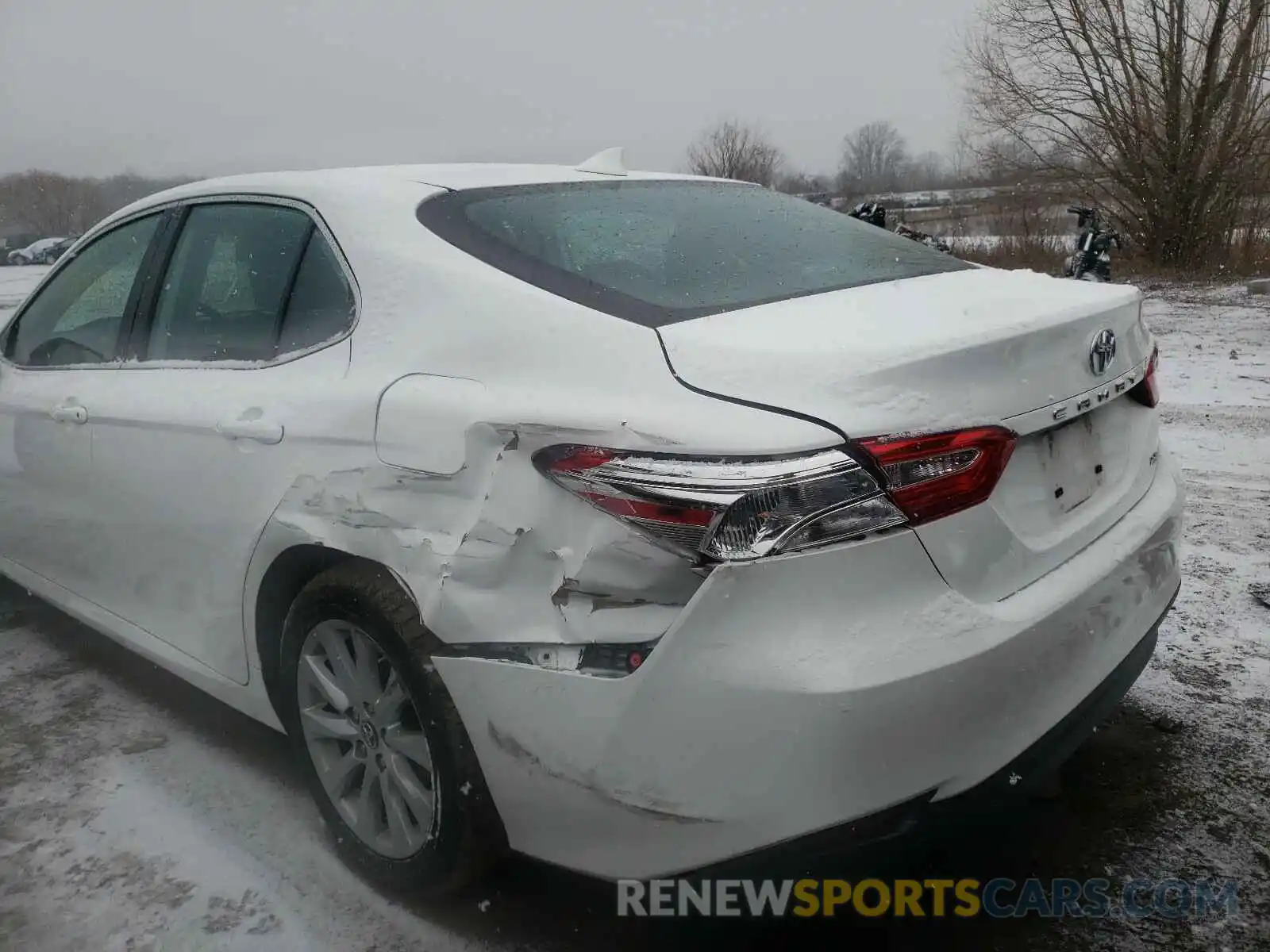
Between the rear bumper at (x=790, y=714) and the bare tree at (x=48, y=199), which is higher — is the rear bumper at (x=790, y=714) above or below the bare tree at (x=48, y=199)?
below

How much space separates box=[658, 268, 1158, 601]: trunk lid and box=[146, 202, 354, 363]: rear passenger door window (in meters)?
0.97

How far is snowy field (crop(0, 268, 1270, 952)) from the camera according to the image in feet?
7.02

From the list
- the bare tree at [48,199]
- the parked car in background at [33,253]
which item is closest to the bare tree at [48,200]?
the bare tree at [48,199]

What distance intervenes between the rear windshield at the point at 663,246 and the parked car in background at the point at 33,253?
38.6 m

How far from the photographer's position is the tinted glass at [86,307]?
3090 mm

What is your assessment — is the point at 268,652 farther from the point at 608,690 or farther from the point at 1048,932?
the point at 1048,932

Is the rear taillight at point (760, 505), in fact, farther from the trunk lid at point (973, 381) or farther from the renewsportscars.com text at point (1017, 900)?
the renewsportscars.com text at point (1017, 900)

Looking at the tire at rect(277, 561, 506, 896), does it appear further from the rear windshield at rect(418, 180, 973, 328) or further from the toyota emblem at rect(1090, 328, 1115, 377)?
the toyota emblem at rect(1090, 328, 1115, 377)

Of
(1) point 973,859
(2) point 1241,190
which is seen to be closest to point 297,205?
(1) point 973,859

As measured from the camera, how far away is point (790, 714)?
1.56 m

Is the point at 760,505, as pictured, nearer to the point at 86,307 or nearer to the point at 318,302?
the point at 318,302

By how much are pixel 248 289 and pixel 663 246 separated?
1113 mm

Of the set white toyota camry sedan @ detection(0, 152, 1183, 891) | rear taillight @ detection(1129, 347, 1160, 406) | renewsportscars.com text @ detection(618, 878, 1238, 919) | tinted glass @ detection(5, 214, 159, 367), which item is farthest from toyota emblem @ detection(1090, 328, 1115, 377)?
tinted glass @ detection(5, 214, 159, 367)

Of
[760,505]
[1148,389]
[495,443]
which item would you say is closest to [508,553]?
[495,443]
